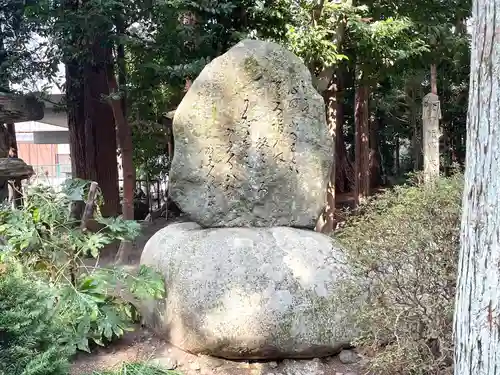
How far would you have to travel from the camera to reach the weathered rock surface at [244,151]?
418cm

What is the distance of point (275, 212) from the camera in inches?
165

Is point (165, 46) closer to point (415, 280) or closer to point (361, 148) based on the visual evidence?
point (361, 148)

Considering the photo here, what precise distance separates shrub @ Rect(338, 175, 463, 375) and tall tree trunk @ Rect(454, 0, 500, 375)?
2.14ft

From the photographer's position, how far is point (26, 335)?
2766 millimetres

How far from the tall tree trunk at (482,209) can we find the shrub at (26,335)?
6.77ft

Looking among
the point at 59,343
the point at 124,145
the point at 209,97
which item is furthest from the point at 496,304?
the point at 124,145

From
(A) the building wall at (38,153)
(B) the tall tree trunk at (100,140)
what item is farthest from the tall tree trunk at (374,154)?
(A) the building wall at (38,153)

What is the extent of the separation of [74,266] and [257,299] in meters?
1.52

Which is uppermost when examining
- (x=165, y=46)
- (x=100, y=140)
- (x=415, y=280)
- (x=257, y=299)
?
(x=165, y=46)

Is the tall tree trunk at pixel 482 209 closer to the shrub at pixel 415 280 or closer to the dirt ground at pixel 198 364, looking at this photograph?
the shrub at pixel 415 280

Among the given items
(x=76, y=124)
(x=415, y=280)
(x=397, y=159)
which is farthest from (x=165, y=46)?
(x=397, y=159)

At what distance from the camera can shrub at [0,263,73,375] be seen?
2662mm

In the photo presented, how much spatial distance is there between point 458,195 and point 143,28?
4852 mm

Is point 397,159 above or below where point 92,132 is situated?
below
